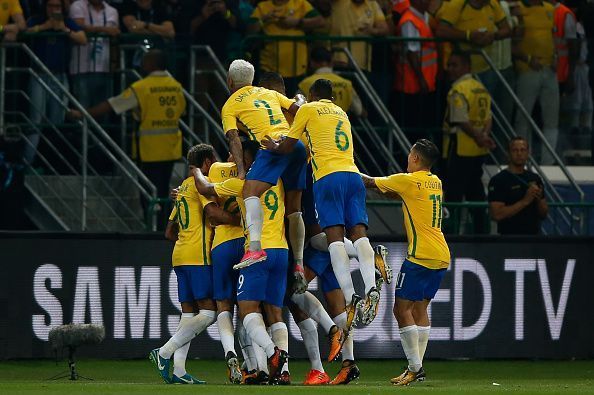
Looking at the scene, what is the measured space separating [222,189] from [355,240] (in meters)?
1.36

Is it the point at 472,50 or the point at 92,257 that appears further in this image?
the point at 472,50

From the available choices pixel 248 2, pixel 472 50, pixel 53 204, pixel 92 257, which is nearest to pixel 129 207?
pixel 53 204

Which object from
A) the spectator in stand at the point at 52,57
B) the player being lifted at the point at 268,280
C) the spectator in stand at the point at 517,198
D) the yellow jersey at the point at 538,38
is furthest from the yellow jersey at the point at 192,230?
the yellow jersey at the point at 538,38

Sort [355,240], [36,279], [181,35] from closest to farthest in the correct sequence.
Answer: [355,240] → [36,279] → [181,35]

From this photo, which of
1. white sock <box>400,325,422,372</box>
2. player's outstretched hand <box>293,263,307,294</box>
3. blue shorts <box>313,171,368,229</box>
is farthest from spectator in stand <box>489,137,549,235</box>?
player's outstretched hand <box>293,263,307,294</box>

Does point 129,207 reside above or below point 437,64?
below

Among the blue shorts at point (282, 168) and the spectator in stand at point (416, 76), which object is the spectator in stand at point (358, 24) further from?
the blue shorts at point (282, 168)

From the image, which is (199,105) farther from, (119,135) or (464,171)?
(464,171)

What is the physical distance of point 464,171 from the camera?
2136cm

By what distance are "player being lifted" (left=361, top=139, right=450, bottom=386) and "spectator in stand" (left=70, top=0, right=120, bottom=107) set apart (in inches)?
250

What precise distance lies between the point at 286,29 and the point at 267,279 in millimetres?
7292

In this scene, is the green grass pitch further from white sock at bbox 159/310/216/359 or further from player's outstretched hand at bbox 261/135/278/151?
player's outstretched hand at bbox 261/135/278/151

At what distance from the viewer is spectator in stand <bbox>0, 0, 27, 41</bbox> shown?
2025cm

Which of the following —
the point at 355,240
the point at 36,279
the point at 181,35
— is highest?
the point at 181,35
